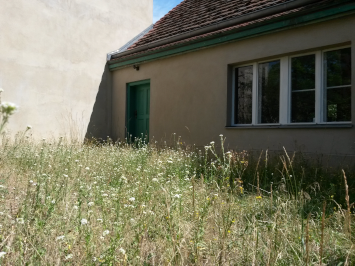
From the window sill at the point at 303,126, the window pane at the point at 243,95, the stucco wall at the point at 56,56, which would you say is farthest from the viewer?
the stucco wall at the point at 56,56

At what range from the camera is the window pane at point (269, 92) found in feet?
22.8

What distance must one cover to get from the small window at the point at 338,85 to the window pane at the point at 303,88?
0.87 feet

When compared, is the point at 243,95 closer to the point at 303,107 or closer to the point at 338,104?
Result: the point at 303,107

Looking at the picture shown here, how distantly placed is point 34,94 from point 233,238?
8.27m

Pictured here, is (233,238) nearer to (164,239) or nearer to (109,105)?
(164,239)

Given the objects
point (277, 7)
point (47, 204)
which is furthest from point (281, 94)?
point (47, 204)

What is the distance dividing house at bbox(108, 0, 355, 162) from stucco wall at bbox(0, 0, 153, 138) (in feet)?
4.53

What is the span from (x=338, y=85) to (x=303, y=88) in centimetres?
67

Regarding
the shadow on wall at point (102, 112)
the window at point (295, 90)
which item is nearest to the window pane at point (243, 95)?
the window at point (295, 90)

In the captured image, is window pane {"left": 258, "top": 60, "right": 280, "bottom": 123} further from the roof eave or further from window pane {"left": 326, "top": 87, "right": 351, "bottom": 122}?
window pane {"left": 326, "top": 87, "right": 351, "bottom": 122}

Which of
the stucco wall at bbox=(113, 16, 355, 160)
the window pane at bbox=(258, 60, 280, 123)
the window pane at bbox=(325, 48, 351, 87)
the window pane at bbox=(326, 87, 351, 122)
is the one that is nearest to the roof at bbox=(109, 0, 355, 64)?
Answer: the stucco wall at bbox=(113, 16, 355, 160)

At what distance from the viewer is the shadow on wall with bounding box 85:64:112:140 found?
10635 mm

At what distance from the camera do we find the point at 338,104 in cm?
605

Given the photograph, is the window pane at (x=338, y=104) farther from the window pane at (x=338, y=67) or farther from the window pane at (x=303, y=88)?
the window pane at (x=303, y=88)
